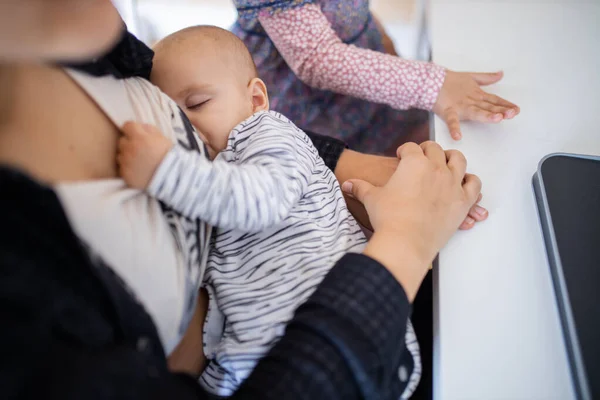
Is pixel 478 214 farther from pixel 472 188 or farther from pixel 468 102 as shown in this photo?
pixel 468 102

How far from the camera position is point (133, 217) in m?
0.37

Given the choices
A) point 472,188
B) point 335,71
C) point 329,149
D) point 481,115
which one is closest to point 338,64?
point 335,71

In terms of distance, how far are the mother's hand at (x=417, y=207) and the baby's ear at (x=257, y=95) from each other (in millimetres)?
227

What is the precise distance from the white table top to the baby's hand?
0.34m

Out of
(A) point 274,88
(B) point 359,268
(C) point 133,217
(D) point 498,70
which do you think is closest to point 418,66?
Result: (D) point 498,70

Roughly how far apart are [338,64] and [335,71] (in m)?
0.01

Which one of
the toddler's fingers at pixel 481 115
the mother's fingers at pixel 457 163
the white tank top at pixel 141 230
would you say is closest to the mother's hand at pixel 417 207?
the mother's fingers at pixel 457 163

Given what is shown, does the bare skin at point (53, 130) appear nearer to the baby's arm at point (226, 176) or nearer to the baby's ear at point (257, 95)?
the baby's arm at point (226, 176)

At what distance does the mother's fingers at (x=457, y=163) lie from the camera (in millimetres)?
561

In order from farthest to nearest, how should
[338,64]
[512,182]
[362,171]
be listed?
[338,64] < [362,171] < [512,182]

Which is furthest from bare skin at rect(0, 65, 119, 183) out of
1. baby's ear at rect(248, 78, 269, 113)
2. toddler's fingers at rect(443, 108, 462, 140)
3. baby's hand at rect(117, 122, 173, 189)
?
toddler's fingers at rect(443, 108, 462, 140)

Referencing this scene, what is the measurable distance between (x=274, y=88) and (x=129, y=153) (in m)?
0.62

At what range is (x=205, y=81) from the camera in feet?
2.14

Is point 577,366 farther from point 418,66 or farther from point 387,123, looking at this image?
point 387,123
